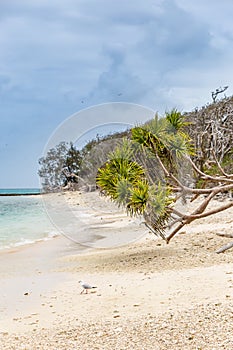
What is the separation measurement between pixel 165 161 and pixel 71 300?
3991 millimetres

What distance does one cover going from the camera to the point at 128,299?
5.65 m

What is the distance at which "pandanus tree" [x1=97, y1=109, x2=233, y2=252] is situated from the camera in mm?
7801

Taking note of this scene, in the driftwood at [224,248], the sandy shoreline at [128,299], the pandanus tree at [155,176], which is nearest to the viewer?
the sandy shoreline at [128,299]

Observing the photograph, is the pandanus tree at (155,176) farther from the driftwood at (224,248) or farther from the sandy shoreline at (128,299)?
the sandy shoreline at (128,299)

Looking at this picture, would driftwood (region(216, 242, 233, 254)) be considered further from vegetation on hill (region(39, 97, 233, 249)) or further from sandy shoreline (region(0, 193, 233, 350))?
vegetation on hill (region(39, 97, 233, 249))

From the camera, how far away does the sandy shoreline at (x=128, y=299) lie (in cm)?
417

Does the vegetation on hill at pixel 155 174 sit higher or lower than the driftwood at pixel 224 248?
higher

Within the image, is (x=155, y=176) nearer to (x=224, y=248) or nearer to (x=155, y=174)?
(x=155, y=174)

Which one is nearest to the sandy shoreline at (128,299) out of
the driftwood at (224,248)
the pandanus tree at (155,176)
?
the driftwood at (224,248)

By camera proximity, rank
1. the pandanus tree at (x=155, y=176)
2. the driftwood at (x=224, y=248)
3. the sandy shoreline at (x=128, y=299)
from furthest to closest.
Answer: the driftwood at (x=224, y=248) < the pandanus tree at (x=155, y=176) < the sandy shoreline at (x=128, y=299)

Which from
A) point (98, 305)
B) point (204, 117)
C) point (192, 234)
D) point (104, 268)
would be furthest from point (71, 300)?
point (204, 117)

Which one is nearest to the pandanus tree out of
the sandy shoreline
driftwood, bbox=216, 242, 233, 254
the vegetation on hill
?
the vegetation on hill

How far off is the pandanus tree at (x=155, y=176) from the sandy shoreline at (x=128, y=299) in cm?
78

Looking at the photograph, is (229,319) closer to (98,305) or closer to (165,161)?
(98,305)
